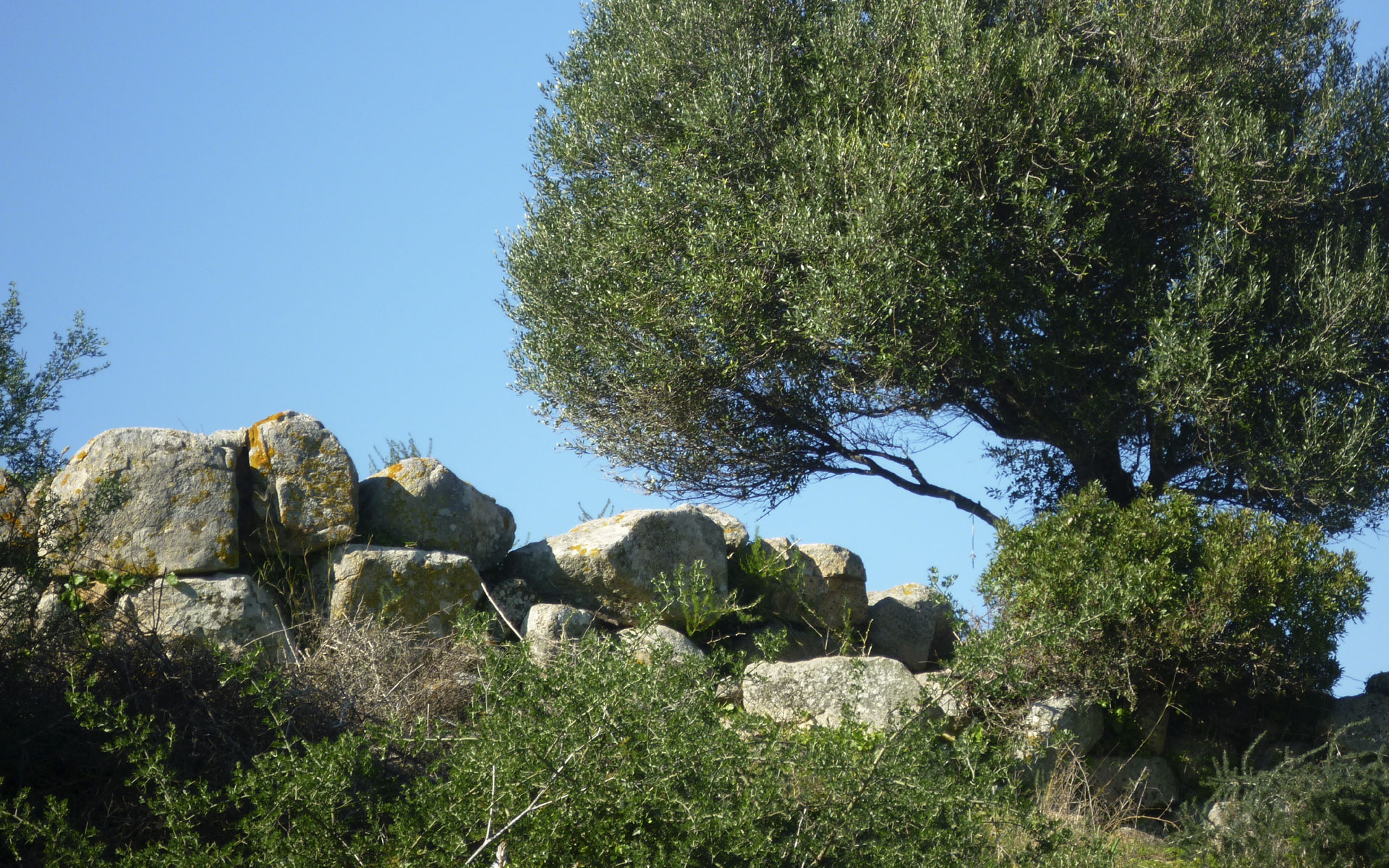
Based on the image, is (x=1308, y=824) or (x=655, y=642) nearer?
(x=655, y=642)

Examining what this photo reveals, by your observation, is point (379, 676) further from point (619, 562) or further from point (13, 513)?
point (619, 562)

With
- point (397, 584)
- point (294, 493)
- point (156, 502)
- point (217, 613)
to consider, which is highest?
point (294, 493)

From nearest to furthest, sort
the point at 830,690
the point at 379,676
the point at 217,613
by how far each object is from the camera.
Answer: the point at 379,676
the point at 217,613
the point at 830,690

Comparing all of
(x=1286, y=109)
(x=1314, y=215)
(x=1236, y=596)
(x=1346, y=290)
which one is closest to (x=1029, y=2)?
(x=1286, y=109)

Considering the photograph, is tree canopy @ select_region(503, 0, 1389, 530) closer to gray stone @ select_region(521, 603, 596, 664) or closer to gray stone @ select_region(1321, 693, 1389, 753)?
gray stone @ select_region(1321, 693, 1389, 753)

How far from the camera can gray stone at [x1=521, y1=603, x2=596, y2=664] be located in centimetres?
915

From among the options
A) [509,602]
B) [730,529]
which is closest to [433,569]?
[509,602]

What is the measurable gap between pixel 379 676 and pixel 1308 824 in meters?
7.09

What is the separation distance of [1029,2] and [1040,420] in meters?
5.55

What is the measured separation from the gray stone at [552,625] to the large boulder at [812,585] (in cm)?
211

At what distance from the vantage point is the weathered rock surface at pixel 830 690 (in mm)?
8883

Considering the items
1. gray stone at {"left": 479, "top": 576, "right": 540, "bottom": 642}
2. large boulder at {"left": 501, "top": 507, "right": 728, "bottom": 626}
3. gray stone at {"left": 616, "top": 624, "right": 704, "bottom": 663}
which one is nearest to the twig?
gray stone at {"left": 479, "top": 576, "right": 540, "bottom": 642}

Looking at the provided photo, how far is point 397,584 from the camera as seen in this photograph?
30.5ft

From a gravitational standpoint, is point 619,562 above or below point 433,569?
above
